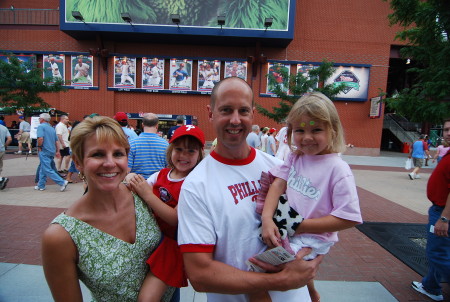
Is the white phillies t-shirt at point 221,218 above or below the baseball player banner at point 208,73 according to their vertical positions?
below

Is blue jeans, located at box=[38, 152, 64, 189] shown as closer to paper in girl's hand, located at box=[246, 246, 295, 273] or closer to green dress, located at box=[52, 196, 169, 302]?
green dress, located at box=[52, 196, 169, 302]

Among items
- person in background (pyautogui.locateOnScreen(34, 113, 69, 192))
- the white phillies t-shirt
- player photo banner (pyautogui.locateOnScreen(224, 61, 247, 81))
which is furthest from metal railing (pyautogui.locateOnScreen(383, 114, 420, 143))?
the white phillies t-shirt

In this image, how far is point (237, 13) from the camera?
18422mm

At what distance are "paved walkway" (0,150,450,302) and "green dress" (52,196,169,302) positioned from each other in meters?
1.00

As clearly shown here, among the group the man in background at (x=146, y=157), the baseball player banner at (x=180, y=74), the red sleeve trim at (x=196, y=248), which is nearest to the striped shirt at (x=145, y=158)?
the man in background at (x=146, y=157)

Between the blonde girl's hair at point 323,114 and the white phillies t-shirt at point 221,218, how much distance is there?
1.83 feet

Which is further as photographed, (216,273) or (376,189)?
(376,189)

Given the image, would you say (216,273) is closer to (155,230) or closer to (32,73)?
(155,230)

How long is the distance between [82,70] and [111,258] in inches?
877

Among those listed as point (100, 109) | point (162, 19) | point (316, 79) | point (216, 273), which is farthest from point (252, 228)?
point (100, 109)

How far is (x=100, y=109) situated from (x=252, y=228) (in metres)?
21.6

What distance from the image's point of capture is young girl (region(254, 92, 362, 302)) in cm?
141

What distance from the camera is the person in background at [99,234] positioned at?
1.34 m

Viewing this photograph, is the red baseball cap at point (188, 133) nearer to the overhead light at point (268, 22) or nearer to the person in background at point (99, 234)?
the person in background at point (99, 234)
